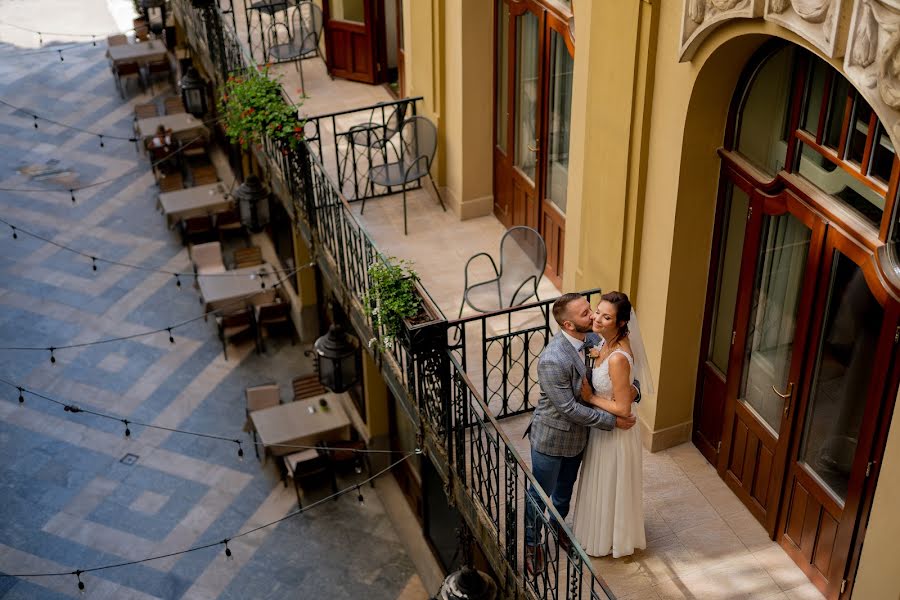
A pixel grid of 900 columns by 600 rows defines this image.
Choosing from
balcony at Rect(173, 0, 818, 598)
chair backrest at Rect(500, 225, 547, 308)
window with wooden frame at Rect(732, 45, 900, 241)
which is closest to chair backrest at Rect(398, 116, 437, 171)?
balcony at Rect(173, 0, 818, 598)

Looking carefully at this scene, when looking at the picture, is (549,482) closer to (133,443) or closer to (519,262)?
(519,262)

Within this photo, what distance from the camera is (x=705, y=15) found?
20.2 ft

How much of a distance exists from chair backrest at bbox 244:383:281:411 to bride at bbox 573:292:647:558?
24.0ft

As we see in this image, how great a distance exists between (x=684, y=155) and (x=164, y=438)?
8809 millimetres

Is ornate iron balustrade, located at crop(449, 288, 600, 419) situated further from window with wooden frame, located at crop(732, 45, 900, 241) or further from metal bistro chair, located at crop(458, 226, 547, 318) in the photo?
window with wooden frame, located at crop(732, 45, 900, 241)

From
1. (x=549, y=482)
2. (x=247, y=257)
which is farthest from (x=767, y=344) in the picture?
(x=247, y=257)

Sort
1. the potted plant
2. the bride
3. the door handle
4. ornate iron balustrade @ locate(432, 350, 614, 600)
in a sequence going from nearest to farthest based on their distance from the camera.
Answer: the bride < ornate iron balustrade @ locate(432, 350, 614, 600) < the door handle < the potted plant

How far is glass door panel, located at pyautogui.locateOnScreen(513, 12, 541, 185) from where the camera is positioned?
32.1 feet

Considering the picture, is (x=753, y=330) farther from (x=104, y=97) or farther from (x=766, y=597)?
(x=104, y=97)

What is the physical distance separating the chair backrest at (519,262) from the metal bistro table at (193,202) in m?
8.80

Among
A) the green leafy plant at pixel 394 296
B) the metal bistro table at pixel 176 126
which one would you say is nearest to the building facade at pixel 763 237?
the green leafy plant at pixel 394 296

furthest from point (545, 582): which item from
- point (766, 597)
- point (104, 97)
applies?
point (104, 97)

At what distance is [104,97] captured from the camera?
2212 centimetres

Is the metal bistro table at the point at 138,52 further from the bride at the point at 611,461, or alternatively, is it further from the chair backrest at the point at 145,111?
the bride at the point at 611,461
